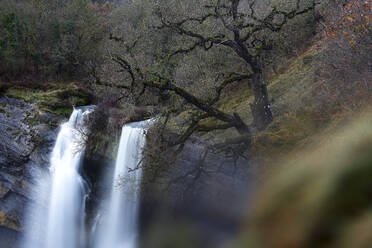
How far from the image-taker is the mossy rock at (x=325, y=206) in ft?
9.34

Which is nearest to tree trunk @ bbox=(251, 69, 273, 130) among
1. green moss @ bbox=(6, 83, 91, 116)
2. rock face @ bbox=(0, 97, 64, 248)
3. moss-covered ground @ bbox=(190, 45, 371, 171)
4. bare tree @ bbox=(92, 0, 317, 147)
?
bare tree @ bbox=(92, 0, 317, 147)

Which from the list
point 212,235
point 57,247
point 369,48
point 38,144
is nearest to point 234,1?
point 369,48

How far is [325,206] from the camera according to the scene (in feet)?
10.2

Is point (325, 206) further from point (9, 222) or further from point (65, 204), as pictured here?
point (9, 222)

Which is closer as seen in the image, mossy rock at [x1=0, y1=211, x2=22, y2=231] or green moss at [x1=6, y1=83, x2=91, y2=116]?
mossy rock at [x1=0, y1=211, x2=22, y2=231]

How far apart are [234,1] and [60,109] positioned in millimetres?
11914

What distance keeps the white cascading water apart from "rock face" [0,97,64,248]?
4.71 meters

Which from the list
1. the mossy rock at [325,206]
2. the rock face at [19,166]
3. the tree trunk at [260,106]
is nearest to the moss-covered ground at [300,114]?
the tree trunk at [260,106]

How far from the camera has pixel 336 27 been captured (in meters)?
6.65

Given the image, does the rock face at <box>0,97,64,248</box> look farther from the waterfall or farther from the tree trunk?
the tree trunk

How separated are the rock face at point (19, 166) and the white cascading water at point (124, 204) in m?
4.71

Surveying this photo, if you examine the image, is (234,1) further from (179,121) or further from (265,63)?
(265,63)

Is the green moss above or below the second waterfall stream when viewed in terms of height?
above

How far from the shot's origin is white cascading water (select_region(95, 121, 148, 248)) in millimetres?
11440
